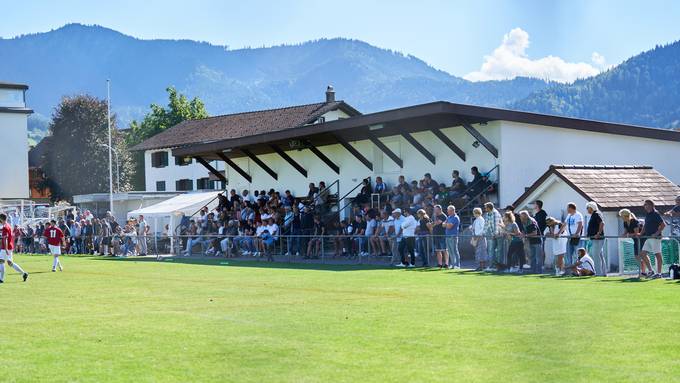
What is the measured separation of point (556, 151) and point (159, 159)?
175 ft

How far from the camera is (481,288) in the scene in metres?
18.8

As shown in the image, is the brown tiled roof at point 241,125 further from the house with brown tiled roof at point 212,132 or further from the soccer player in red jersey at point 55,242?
the soccer player in red jersey at point 55,242

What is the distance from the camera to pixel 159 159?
267 feet

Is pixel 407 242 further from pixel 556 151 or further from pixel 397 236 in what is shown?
pixel 556 151

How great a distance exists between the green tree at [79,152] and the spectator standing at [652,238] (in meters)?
74.8

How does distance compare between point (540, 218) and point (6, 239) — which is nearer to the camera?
point (6, 239)

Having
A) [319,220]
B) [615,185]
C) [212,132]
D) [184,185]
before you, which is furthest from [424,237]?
[184,185]

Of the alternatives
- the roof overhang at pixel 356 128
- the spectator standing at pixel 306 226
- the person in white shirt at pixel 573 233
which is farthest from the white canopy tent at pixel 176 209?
the person in white shirt at pixel 573 233

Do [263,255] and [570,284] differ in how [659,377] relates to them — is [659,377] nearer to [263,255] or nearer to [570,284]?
[570,284]

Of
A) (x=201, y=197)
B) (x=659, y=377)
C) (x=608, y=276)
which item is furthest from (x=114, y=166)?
(x=659, y=377)

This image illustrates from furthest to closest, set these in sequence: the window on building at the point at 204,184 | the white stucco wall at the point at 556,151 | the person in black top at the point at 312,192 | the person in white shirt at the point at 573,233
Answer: the window on building at the point at 204,184
the person in black top at the point at 312,192
the white stucco wall at the point at 556,151
the person in white shirt at the point at 573,233

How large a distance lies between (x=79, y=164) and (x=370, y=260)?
220 feet

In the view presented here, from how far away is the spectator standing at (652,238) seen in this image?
20906 mm

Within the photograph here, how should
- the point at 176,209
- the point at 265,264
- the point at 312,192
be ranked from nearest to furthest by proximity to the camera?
the point at 265,264
the point at 312,192
the point at 176,209
